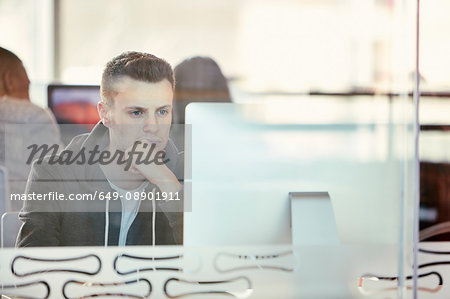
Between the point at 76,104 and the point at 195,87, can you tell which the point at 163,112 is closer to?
the point at 195,87

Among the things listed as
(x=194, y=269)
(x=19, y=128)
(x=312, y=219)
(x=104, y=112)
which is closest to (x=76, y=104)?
(x=104, y=112)

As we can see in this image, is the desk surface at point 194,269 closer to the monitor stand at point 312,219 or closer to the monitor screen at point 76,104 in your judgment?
the monitor stand at point 312,219

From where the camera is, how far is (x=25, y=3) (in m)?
1.97

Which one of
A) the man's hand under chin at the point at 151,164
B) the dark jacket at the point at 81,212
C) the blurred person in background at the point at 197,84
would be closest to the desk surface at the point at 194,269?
the dark jacket at the point at 81,212

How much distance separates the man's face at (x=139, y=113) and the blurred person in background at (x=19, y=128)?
0.19m

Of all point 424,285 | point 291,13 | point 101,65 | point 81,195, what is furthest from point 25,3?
point 424,285

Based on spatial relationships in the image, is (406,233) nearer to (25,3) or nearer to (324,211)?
(324,211)

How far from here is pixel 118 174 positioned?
1.99 metres

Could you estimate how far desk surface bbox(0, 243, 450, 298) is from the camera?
2.01m

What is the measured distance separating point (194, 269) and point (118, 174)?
1.28 ft

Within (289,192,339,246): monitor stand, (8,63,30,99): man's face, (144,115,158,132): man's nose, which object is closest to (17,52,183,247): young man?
(144,115,158,132): man's nose

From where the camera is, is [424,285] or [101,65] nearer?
[101,65]

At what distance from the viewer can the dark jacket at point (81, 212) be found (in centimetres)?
198

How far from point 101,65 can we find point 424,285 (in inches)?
51.4
